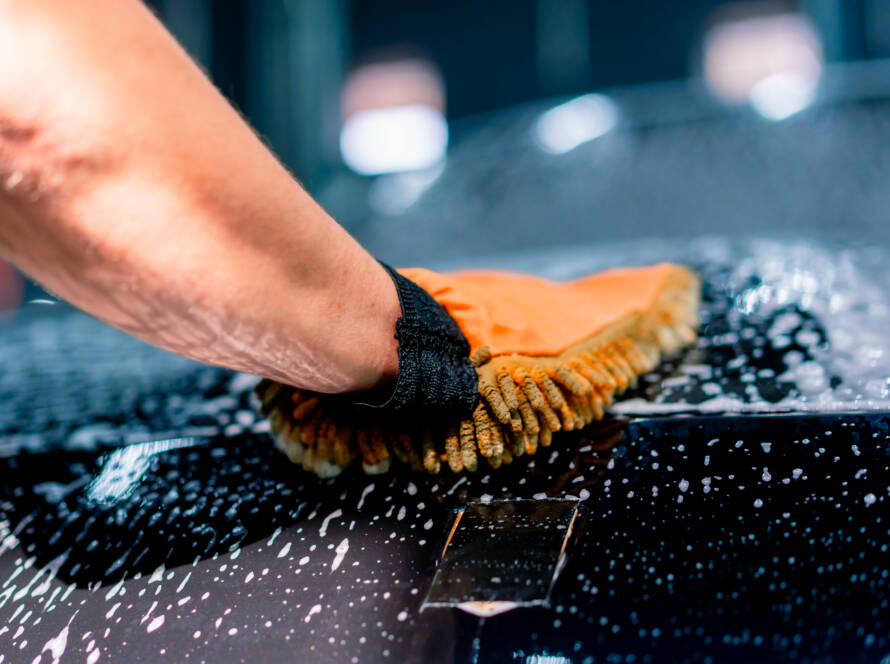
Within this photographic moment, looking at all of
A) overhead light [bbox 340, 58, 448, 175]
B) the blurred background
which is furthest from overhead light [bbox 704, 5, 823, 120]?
overhead light [bbox 340, 58, 448, 175]

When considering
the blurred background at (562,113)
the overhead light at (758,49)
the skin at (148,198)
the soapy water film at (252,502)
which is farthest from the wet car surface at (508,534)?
the overhead light at (758,49)

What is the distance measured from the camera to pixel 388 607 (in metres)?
0.38

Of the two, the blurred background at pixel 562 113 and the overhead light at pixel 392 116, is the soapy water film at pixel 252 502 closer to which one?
the blurred background at pixel 562 113

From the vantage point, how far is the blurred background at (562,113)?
1.63 m

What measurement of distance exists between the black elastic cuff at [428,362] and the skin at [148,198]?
2.6 inches

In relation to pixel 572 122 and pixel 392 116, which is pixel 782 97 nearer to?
pixel 572 122

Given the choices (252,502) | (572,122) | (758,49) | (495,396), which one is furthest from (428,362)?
(758,49)

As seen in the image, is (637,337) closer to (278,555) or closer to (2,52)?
(278,555)

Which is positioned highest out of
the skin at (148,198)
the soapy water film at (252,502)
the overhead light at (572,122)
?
the overhead light at (572,122)

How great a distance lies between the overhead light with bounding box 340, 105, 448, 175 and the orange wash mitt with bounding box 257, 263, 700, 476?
99.4 inches

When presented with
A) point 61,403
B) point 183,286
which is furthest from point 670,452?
point 61,403

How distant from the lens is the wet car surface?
344 mm

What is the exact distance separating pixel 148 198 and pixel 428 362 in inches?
8.0

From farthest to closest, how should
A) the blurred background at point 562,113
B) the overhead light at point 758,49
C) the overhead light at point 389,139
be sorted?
the overhead light at point 389,139
the overhead light at point 758,49
the blurred background at point 562,113
